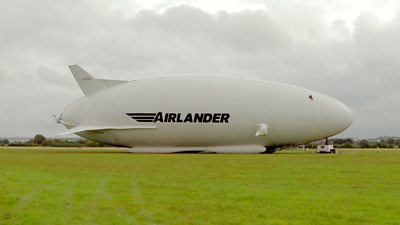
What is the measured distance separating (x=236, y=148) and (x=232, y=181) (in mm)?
31376

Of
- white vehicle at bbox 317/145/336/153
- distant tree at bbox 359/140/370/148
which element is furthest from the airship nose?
distant tree at bbox 359/140/370/148

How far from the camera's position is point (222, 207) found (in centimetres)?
1240

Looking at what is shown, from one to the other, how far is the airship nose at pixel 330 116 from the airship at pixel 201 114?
0.10 metres

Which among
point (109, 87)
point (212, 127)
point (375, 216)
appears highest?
point (109, 87)

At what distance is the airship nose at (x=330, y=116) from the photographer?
49781 mm

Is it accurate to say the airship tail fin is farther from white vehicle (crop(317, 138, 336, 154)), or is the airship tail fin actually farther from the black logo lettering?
white vehicle (crop(317, 138, 336, 154))

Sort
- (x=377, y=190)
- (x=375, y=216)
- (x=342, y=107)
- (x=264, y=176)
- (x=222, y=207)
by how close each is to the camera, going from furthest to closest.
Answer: (x=342, y=107) → (x=264, y=176) → (x=377, y=190) → (x=222, y=207) → (x=375, y=216)

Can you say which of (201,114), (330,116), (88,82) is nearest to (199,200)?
(201,114)

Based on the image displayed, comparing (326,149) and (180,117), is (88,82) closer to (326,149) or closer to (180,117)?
(180,117)

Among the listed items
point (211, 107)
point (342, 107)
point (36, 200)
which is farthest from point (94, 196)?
point (342, 107)

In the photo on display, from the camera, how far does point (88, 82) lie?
5094cm

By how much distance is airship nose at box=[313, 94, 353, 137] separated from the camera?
163 ft

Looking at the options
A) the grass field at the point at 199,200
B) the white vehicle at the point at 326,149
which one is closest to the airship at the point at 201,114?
the white vehicle at the point at 326,149

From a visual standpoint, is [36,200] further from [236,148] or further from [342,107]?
[342,107]
